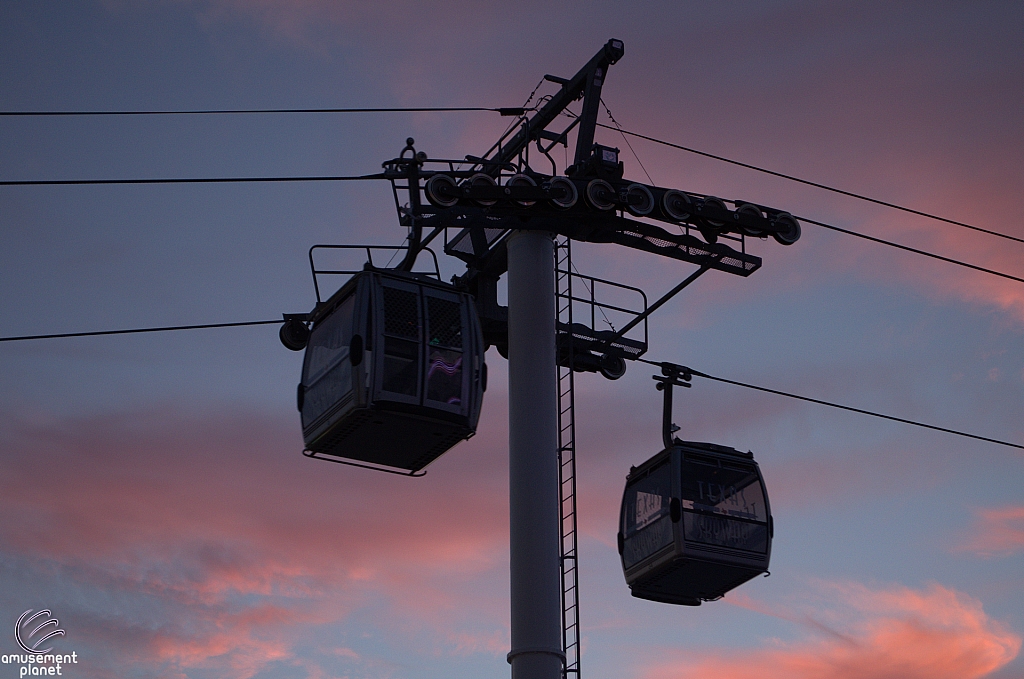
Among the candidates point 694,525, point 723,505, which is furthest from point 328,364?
point 723,505

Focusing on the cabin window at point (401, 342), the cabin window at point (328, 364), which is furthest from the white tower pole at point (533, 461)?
the cabin window at point (328, 364)

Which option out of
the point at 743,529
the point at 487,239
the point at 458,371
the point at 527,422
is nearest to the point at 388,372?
the point at 458,371

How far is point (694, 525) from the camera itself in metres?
21.8

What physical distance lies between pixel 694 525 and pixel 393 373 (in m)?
6.22

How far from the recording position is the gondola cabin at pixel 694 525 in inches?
860

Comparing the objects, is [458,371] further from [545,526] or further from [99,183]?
[99,183]

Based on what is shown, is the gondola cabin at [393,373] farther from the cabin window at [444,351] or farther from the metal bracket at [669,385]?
the metal bracket at [669,385]

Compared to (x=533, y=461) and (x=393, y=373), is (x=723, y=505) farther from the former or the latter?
(x=393, y=373)

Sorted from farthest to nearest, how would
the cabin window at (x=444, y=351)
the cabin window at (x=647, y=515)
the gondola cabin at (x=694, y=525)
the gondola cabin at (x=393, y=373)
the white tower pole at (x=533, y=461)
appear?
1. the cabin window at (x=647, y=515)
2. the gondola cabin at (x=694, y=525)
3. the white tower pole at (x=533, y=461)
4. the cabin window at (x=444, y=351)
5. the gondola cabin at (x=393, y=373)

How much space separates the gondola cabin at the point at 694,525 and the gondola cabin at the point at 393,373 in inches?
191

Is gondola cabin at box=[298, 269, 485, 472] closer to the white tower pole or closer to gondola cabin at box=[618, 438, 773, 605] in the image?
the white tower pole

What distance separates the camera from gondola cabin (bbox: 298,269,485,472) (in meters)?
17.6

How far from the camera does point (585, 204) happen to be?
67.7ft

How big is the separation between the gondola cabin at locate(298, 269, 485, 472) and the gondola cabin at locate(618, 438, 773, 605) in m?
4.85
